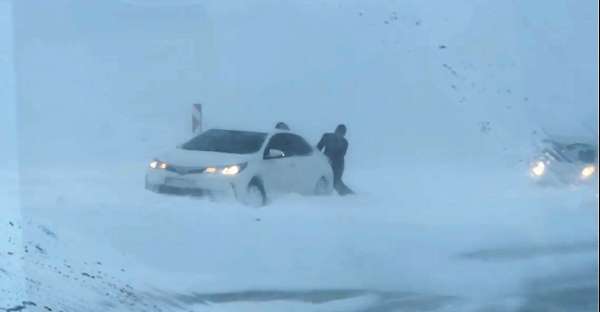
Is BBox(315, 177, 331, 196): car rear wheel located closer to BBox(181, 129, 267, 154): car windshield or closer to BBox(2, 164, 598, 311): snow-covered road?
BBox(2, 164, 598, 311): snow-covered road

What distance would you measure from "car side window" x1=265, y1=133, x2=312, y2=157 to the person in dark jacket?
5 cm

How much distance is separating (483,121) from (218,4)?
1.01 m

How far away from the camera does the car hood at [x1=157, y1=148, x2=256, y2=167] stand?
3.08 metres

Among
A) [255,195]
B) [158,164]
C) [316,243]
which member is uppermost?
[158,164]

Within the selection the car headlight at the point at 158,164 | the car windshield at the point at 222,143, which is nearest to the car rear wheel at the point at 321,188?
the car windshield at the point at 222,143

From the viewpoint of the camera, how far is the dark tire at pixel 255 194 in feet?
10.2

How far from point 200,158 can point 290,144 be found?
32 cm

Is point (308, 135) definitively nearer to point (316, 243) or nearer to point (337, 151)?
point (337, 151)

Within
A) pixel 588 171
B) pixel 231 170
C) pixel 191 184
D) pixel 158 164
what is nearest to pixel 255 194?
pixel 231 170

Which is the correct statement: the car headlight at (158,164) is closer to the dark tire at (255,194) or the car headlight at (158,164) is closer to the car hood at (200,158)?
the car hood at (200,158)

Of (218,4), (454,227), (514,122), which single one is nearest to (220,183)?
(218,4)

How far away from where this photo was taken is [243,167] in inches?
122

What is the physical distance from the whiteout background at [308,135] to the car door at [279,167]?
7 centimetres

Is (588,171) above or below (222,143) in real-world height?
below
